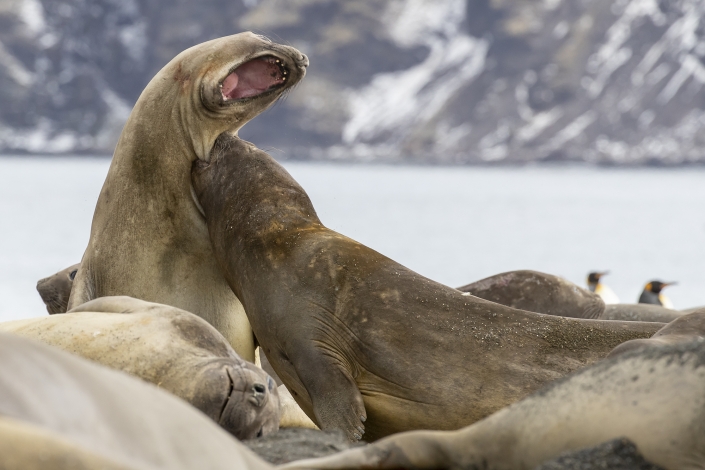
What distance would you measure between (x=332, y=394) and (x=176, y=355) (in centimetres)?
92

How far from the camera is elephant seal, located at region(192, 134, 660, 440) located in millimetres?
4371

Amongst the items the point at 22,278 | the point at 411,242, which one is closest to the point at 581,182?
the point at 411,242

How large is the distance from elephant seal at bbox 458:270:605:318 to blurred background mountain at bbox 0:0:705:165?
113205 mm

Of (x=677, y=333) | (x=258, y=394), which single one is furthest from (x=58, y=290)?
(x=677, y=333)

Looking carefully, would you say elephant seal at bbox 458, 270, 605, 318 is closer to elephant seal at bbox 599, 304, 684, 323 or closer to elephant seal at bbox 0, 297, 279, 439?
elephant seal at bbox 599, 304, 684, 323

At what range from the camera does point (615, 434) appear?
2.56m

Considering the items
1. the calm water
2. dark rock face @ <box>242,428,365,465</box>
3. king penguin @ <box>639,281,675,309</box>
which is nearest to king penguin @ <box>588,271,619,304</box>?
king penguin @ <box>639,281,675,309</box>

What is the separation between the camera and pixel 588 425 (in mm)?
2631

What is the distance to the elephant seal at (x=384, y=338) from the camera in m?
4.37

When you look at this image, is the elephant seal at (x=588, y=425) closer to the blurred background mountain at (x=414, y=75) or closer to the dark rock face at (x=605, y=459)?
the dark rock face at (x=605, y=459)

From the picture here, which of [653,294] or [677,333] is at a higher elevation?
[653,294]

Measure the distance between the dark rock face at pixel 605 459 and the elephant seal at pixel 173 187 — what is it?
317 centimetres

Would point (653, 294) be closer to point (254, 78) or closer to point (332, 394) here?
point (254, 78)

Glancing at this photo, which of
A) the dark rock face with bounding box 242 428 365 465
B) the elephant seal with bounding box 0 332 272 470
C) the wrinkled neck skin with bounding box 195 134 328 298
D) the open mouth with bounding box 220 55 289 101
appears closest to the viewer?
the elephant seal with bounding box 0 332 272 470
